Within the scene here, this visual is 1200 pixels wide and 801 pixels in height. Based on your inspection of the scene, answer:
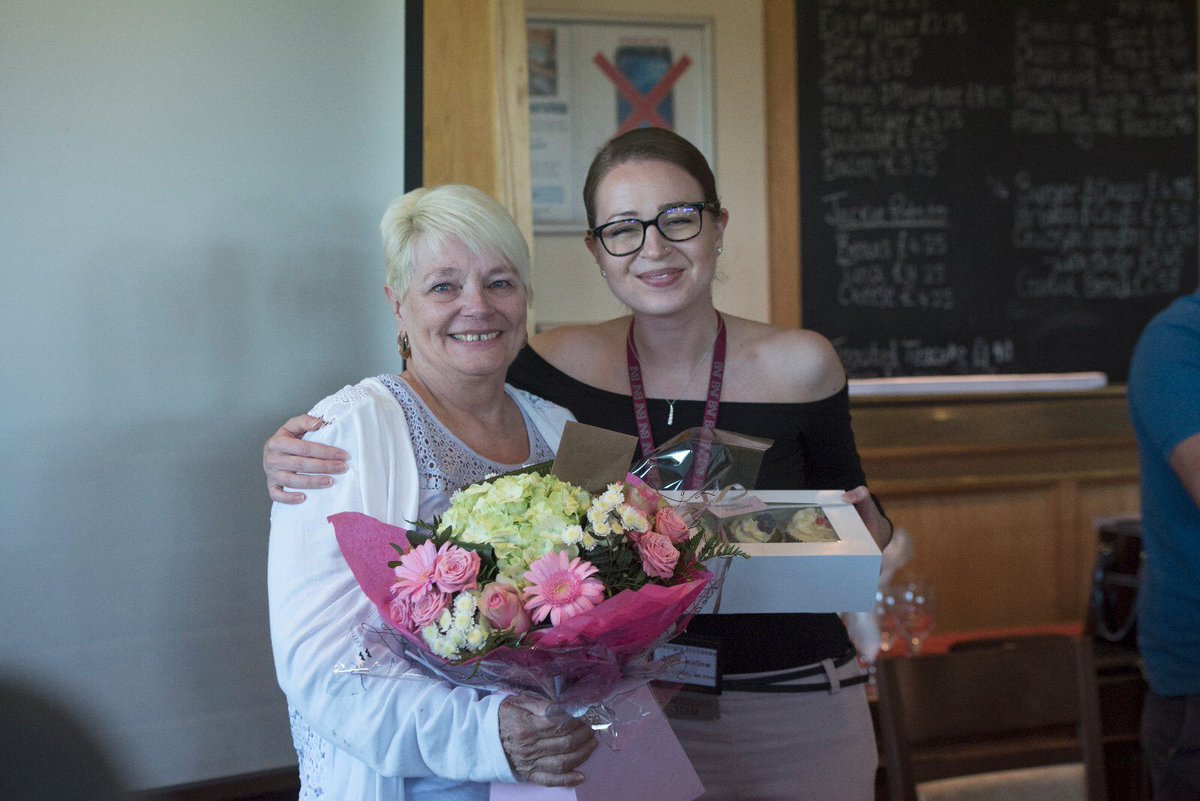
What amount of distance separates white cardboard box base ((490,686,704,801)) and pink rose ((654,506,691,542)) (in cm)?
19

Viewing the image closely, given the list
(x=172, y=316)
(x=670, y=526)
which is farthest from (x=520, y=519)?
(x=172, y=316)

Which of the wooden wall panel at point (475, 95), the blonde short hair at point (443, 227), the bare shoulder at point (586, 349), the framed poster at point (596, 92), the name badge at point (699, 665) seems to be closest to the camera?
the blonde short hair at point (443, 227)

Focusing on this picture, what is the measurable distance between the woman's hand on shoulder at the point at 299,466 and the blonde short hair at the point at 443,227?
0.28 meters

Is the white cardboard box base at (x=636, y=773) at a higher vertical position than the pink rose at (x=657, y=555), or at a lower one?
lower

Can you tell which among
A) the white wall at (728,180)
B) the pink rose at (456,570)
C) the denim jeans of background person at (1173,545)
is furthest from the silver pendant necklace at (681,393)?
the white wall at (728,180)

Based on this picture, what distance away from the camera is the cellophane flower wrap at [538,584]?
3.40 feet

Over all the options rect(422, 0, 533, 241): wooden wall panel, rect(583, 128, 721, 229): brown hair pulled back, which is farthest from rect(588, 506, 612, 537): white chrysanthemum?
rect(422, 0, 533, 241): wooden wall panel

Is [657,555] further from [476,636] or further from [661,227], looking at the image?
[661,227]

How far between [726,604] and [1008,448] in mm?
3021

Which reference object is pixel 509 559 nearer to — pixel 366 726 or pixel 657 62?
pixel 366 726

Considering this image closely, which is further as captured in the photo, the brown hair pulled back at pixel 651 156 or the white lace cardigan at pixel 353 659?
the brown hair pulled back at pixel 651 156

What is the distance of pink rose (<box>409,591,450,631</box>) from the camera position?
1.04 meters

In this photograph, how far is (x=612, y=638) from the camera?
106 centimetres

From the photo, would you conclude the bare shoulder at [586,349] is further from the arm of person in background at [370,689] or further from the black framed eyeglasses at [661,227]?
the arm of person in background at [370,689]
